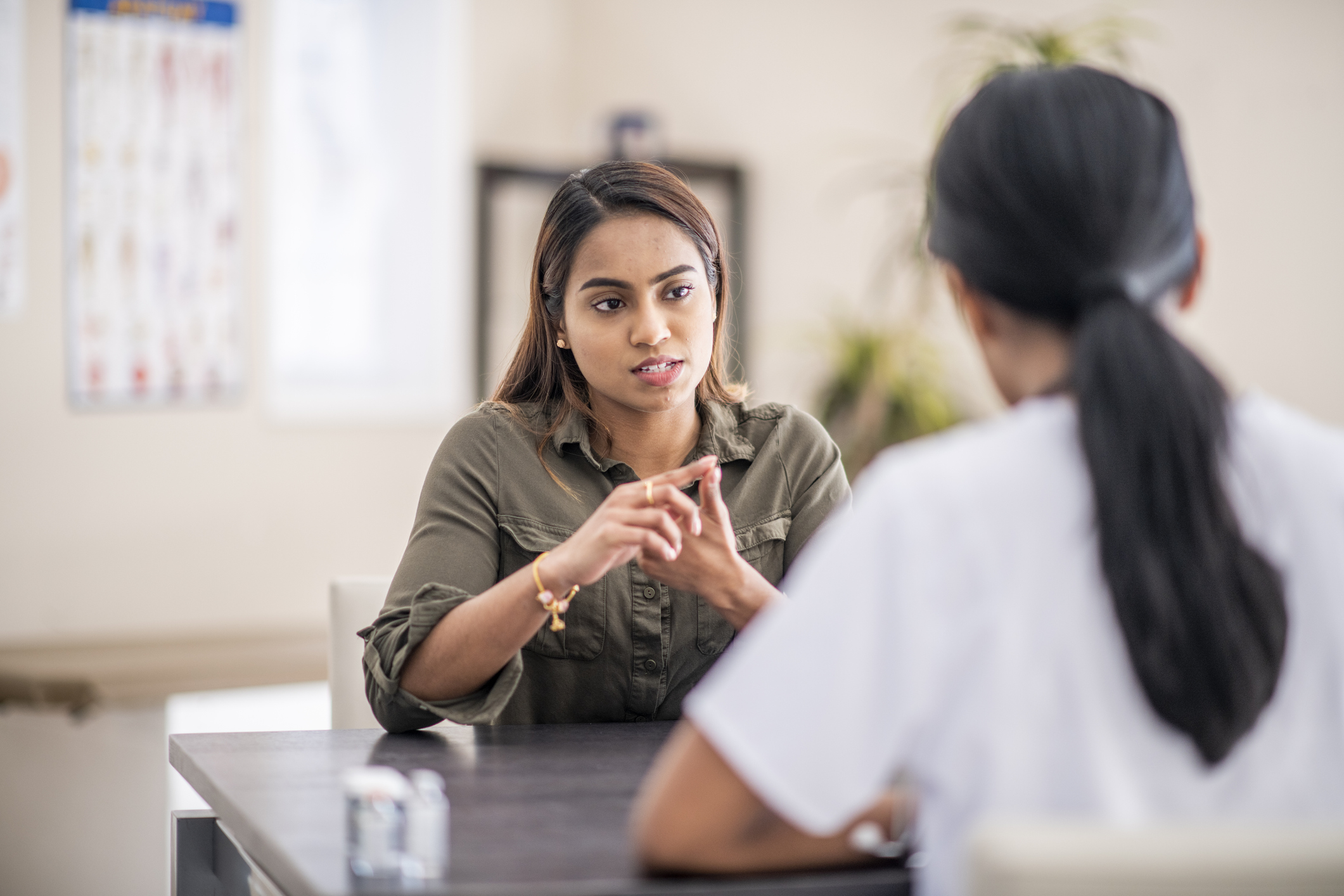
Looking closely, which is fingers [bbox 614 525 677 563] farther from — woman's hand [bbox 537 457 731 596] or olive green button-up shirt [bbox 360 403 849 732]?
olive green button-up shirt [bbox 360 403 849 732]

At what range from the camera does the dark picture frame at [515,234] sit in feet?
14.3

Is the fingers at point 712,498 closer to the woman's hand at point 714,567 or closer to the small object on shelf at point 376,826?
the woman's hand at point 714,567

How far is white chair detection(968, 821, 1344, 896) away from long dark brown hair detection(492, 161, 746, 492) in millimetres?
1123

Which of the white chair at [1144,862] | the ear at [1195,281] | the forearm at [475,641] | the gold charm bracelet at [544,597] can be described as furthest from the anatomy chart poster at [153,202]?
the white chair at [1144,862]

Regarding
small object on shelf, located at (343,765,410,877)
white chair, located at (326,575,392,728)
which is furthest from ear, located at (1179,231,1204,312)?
white chair, located at (326,575,392,728)

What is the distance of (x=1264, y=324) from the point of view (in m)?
3.31

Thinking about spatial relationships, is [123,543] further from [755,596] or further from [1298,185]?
[1298,185]

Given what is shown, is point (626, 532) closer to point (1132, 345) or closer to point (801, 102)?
point (1132, 345)

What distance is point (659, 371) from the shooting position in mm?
1738

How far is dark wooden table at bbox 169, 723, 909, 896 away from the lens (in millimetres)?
963

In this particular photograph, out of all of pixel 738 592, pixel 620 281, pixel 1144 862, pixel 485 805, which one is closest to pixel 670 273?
pixel 620 281

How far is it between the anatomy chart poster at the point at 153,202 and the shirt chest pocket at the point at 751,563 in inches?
101

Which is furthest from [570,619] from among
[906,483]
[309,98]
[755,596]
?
[309,98]

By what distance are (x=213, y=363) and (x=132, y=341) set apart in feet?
0.77
